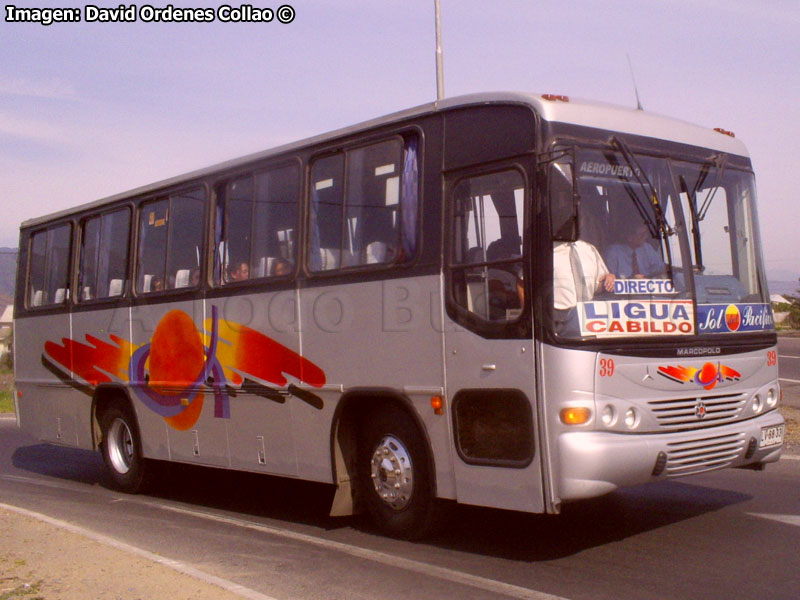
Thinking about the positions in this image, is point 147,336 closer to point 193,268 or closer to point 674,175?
point 193,268

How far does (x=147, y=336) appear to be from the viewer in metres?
11.6

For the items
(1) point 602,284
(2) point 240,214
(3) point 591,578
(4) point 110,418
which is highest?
(2) point 240,214

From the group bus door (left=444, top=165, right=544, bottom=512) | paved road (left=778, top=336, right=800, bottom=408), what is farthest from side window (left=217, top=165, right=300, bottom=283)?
paved road (left=778, top=336, right=800, bottom=408)

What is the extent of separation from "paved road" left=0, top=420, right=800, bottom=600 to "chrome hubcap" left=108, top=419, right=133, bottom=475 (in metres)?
0.73

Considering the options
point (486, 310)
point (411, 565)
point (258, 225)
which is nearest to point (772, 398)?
point (486, 310)

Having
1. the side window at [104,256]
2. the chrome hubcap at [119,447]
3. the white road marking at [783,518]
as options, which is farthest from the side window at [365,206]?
the chrome hubcap at [119,447]

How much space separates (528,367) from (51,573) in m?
3.65

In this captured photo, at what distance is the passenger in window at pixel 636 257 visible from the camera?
7137mm

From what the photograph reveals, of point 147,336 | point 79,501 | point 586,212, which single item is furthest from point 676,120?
point 79,501

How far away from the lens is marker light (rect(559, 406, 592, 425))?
6816 millimetres

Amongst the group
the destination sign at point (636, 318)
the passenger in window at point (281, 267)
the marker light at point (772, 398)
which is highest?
the passenger in window at point (281, 267)

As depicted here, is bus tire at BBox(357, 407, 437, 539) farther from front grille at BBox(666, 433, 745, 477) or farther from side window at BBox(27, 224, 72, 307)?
side window at BBox(27, 224, 72, 307)

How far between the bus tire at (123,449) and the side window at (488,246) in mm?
5984

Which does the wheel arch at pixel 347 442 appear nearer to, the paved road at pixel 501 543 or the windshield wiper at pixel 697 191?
the paved road at pixel 501 543
